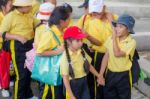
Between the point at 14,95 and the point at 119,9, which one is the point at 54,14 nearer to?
the point at 14,95

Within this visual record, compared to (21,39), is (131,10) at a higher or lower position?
lower

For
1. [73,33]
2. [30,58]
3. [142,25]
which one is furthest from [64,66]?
[142,25]

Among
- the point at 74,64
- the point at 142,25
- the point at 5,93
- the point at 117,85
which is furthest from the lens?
the point at 142,25

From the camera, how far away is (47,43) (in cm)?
436

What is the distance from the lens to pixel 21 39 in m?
5.03

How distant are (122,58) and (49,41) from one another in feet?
2.71

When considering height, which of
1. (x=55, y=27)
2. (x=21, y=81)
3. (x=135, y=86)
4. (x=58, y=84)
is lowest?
(x=135, y=86)

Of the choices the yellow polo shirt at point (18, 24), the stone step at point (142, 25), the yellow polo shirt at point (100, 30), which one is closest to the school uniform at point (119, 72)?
the yellow polo shirt at point (100, 30)

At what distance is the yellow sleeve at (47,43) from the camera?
14.3 feet

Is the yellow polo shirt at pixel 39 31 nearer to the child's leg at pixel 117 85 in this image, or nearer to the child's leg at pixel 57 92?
the child's leg at pixel 57 92

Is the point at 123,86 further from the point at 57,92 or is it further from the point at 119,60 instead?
the point at 57,92

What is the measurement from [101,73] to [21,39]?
112 centimetres

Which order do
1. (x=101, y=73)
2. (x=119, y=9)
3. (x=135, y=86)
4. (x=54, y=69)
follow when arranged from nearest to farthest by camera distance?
(x=54, y=69), (x=101, y=73), (x=135, y=86), (x=119, y=9)

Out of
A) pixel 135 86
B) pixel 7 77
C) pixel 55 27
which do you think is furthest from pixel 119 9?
pixel 55 27
